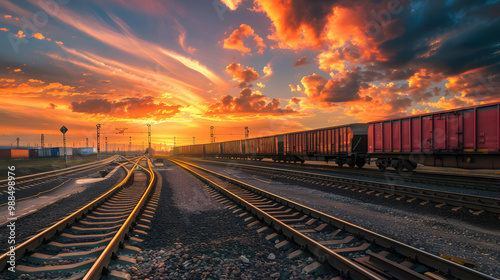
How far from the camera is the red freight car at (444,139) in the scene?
472 inches

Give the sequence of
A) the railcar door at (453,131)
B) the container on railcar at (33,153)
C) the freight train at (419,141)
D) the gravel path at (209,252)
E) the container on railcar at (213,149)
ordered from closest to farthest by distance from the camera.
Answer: the gravel path at (209,252) → the freight train at (419,141) → the railcar door at (453,131) → the container on railcar at (213,149) → the container on railcar at (33,153)

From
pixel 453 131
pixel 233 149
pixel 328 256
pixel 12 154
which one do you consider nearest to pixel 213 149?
pixel 233 149

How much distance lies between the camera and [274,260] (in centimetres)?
Result: 454

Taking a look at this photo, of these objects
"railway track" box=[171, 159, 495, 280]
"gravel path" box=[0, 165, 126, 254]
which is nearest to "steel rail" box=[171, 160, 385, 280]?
"railway track" box=[171, 159, 495, 280]

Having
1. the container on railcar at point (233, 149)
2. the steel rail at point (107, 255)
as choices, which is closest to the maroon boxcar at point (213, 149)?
the container on railcar at point (233, 149)

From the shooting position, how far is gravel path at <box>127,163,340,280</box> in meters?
4.12

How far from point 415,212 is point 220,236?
21.5 ft

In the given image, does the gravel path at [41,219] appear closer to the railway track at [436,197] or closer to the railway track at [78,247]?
the railway track at [78,247]

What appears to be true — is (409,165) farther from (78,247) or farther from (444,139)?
(78,247)

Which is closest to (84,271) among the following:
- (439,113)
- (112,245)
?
(112,245)

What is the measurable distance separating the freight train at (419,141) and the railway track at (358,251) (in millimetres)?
11090

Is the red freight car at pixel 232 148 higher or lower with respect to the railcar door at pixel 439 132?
lower

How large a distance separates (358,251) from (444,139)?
1258 centimetres

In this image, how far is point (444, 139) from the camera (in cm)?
1377
